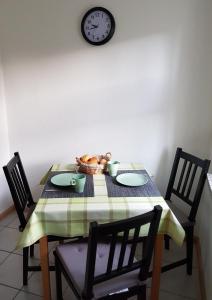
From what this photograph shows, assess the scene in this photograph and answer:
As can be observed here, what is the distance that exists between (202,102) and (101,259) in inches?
59.5

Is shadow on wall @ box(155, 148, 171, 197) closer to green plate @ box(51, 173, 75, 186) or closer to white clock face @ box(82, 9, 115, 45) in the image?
green plate @ box(51, 173, 75, 186)

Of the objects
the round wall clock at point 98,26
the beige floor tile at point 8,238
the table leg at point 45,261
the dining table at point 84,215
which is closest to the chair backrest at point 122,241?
the dining table at point 84,215

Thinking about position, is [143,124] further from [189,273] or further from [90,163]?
[189,273]

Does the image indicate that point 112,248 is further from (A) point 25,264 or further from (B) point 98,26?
(B) point 98,26

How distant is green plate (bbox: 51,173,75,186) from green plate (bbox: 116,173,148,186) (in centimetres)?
33

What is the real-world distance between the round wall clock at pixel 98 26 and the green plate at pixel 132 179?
116cm

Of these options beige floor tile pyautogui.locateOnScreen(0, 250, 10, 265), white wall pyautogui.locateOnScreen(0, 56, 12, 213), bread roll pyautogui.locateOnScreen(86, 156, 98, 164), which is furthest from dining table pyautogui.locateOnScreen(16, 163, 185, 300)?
white wall pyautogui.locateOnScreen(0, 56, 12, 213)

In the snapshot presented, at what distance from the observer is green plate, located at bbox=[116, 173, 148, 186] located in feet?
5.71

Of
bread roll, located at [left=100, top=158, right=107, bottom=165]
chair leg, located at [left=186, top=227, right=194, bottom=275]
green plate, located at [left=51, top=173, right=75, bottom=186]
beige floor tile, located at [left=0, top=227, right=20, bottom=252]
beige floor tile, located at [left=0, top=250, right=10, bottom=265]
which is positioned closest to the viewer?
green plate, located at [left=51, top=173, right=75, bottom=186]

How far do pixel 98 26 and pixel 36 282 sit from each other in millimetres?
2044

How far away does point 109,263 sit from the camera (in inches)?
46.3

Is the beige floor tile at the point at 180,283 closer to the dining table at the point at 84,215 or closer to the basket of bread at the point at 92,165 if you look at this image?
the dining table at the point at 84,215

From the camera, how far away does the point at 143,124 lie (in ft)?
7.75

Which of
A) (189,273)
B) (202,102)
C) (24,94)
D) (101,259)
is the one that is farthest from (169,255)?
(24,94)
